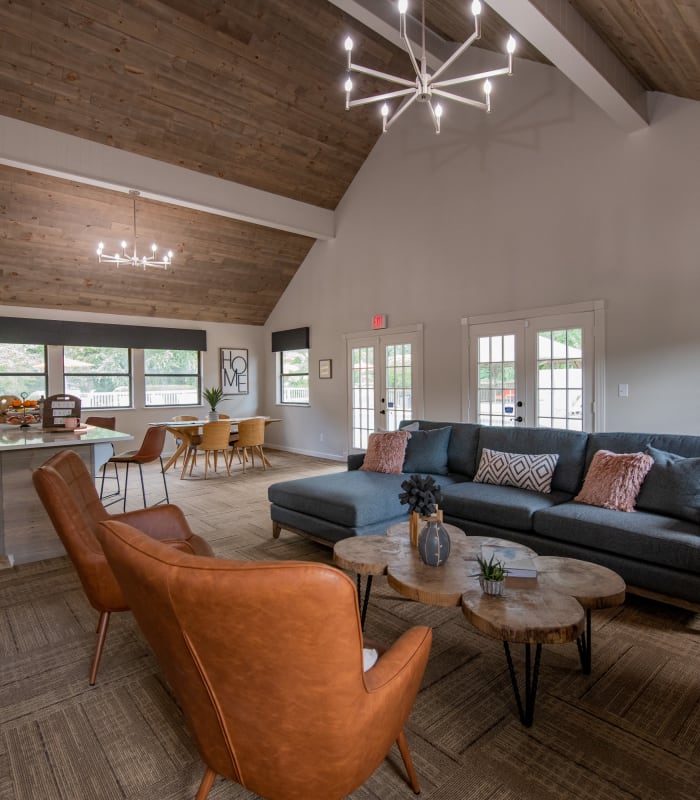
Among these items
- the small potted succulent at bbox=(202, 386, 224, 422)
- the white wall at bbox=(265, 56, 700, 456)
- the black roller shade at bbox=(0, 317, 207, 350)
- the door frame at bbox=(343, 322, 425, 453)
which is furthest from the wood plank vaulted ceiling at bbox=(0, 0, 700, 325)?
the door frame at bbox=(343, 322, 425, 453)

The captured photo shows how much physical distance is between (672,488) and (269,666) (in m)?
2.83

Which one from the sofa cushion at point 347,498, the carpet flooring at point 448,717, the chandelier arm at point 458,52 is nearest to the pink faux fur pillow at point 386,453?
the sofa cushion at point 347,498

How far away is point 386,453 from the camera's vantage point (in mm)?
4398

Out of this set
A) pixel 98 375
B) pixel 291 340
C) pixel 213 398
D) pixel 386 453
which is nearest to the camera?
pixel 386 453

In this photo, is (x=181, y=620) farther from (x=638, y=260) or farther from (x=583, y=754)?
(x=638, y=260)

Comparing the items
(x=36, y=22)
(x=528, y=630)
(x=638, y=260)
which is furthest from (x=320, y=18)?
(x=528, y=630)

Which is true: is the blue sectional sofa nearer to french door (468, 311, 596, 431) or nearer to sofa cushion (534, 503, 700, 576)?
sofa cushion (534, 503, 700, 576)

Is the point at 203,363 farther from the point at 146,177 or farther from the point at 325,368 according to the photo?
the point at 146,177

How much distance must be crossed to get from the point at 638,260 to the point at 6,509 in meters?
5.72

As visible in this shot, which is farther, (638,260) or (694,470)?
(638,260)

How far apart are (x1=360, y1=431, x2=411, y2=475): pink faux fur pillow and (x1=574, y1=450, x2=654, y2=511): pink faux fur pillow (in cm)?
149

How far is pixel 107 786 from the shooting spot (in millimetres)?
1624

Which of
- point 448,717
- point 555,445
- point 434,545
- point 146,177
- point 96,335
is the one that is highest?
point 146,177

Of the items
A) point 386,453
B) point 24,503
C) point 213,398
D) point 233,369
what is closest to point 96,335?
point 213,398
